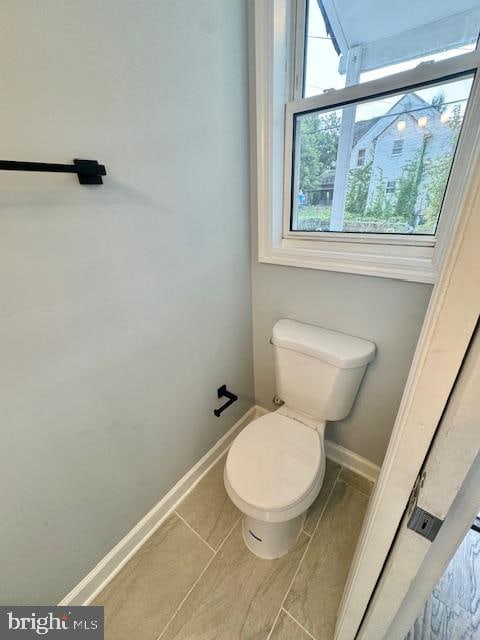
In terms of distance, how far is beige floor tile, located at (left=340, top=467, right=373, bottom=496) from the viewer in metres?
1.37

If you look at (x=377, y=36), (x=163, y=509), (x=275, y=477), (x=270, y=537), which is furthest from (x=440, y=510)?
(x=377, y=36)

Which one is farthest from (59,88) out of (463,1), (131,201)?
(463,1)

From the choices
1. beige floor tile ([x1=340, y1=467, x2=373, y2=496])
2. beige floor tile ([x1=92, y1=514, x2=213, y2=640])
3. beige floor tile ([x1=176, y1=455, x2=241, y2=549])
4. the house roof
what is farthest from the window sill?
beige floor tile ([x1=92, y1=514, x2=213, y2=640])

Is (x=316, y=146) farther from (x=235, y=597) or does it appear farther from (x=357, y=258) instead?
(x=235, y=597)

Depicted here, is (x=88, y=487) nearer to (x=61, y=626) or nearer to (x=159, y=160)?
(x=61, y=626)

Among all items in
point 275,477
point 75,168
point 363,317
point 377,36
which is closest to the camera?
point 75,168

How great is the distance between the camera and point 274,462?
1052 mm

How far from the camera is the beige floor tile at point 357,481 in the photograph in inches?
53.9

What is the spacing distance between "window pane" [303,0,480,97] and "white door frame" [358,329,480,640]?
1.07 m

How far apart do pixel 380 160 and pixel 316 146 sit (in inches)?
11.0

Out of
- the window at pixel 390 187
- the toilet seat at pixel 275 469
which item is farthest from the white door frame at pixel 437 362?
the window at pixel 390 187

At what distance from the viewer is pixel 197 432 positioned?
4.37ft

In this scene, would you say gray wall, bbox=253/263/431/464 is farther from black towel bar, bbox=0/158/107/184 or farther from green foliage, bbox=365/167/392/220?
black towel bar, bbox=0/158/107/184

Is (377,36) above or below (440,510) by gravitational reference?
above
